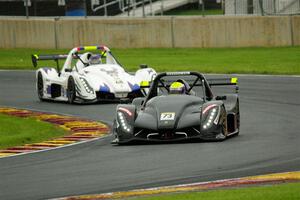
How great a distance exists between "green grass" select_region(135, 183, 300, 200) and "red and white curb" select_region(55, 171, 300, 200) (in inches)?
12.8

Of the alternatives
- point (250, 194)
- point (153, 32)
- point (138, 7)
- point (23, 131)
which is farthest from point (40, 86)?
point (138, 7)

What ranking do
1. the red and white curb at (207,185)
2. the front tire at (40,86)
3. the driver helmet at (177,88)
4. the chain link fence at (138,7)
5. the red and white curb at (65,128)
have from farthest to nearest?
the chain link fence at (138,7) < the front tire at (40,86) < the driver helmet at (177,88) < the red and white curb at (65,128) < the red and white curb at (207,185)

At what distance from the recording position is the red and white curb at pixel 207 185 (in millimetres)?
12109

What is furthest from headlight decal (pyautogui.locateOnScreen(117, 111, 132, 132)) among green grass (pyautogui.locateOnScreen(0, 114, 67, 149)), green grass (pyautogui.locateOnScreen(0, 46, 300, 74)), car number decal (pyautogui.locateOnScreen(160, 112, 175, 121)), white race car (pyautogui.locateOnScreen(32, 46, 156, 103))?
green grass (pyautogui.locateOnScreen(0, 46, 300, 74))

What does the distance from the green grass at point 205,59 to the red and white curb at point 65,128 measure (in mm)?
10799

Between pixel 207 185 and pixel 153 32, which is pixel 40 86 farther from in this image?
pixel 153 32

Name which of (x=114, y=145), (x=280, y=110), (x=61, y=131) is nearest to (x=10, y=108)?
(x=61, y=131)

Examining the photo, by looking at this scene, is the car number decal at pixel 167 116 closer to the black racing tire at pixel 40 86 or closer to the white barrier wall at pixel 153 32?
the black racing tire at pixel 40 86

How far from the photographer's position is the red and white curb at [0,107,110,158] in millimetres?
Result: 17984

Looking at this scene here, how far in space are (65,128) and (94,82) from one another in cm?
472

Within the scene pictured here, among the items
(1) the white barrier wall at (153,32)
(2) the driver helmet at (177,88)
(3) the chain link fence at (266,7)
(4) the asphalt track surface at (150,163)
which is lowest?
(4) the asphalt track surface at (150,163)

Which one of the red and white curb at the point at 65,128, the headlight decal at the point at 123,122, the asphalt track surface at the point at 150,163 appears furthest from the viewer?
the red and white curb at the point at 65,128

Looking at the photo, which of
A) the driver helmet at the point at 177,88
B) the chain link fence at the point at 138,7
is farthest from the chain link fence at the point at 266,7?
the driver helmet at the point at 177,88

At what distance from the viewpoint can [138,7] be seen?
55.2 m
